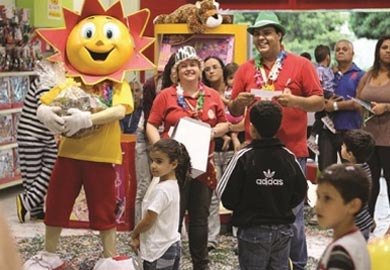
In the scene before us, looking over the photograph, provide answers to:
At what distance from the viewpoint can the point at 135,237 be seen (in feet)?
11.5

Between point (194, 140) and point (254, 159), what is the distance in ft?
2.79

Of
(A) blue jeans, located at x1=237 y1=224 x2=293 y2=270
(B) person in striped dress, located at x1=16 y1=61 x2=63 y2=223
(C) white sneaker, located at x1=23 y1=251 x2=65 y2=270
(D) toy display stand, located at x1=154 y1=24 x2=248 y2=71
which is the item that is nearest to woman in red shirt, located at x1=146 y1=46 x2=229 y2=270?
(C) white sneaker, located at x1=23 y1=251 x2=65 y2=270

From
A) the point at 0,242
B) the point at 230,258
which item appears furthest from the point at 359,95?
the point at 0,242

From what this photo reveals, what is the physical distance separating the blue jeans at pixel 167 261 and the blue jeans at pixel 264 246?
350mm

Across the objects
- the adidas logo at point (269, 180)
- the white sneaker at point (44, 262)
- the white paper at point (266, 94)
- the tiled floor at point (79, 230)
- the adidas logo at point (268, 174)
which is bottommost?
the tiled floor at point (79, 230)

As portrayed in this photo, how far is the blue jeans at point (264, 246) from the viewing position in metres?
3.19

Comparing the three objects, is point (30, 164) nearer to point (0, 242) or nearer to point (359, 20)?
point (0, 242)

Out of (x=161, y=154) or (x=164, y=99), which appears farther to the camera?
(x=164, y=99)

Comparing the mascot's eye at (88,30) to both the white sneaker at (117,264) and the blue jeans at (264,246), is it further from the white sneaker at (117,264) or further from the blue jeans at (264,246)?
the blue jeans at (264,246)

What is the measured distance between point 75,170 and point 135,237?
818 millimetres

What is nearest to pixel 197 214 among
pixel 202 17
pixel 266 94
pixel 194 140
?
pixel 194 140

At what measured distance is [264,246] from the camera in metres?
3.20

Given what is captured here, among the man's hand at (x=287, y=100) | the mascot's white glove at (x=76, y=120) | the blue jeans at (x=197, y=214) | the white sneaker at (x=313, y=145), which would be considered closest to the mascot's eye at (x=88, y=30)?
the mascot's white glove at (x=76, y=120)

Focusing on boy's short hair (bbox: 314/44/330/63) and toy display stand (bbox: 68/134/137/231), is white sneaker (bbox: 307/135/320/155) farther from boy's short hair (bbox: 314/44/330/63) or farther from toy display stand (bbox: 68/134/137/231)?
toy display stand (bbox: 68/134/137/231)
